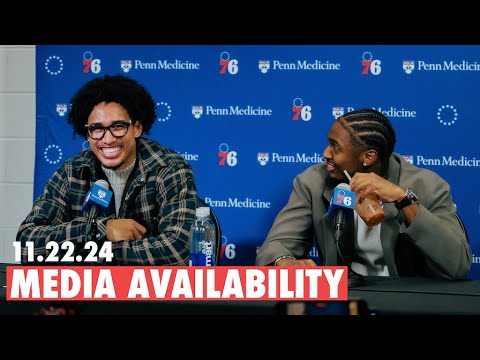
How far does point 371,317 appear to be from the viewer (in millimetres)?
1502

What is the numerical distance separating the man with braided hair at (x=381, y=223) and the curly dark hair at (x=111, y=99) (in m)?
0.70

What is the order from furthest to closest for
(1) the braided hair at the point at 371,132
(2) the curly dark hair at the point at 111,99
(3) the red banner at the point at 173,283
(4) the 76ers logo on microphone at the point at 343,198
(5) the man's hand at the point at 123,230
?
(2) the curly dark hair at the point at 111,99, (1) the braided hair at the point at 371,132, (5) the man's hand at the point at 123,230, (4) the 76ers logo on microphone at the point at 343,198, (3) the red banner at the point at 173,283

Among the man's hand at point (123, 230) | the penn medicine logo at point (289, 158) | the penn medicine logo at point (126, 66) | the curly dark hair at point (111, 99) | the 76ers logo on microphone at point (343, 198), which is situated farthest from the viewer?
the penn medicine logo at point (126, 66)

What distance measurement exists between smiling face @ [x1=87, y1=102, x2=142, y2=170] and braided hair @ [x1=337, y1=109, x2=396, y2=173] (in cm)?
83

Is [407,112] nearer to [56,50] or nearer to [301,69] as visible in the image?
[301,69]

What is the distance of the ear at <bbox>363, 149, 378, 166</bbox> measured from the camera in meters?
2.29

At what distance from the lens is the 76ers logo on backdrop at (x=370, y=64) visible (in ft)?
10.1

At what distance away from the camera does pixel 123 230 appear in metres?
2.06

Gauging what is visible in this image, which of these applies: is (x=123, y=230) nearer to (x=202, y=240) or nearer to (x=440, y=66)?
(x=202, y=240)

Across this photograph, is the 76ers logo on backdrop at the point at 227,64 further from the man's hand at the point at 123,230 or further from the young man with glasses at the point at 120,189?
the man's hand at the point at 123,230

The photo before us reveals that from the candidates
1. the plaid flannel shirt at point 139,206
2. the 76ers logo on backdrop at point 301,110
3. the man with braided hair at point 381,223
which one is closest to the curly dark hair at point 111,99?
the plaid flannel shirt at point 139,206

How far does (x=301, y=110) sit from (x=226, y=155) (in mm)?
459

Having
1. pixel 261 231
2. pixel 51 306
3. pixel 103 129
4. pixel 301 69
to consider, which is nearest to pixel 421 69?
pixel 301 69

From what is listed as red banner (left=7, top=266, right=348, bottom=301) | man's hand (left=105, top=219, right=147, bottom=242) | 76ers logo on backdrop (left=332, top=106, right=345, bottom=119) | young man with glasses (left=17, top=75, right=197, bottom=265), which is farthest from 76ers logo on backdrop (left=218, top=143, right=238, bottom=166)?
red banner (left=7, top=266, right=348, bottom=301)
